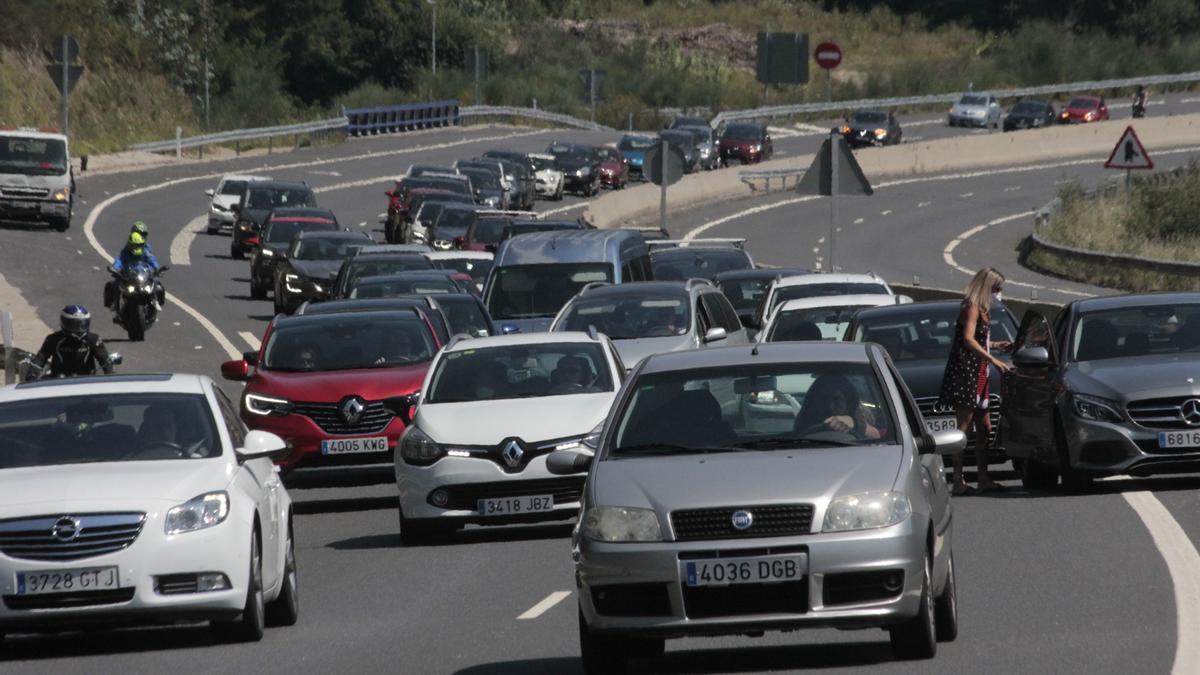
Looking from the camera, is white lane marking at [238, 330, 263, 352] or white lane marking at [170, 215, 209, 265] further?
white lane marking at [170, 215, 209, 265]

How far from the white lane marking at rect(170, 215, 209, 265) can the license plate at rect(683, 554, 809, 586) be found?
43989mm

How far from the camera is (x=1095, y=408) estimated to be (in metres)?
17.6

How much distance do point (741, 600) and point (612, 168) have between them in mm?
69954

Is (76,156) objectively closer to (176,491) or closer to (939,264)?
(939,264)

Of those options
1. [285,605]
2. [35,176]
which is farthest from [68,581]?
[35,176]

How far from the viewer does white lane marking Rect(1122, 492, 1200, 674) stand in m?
10.3

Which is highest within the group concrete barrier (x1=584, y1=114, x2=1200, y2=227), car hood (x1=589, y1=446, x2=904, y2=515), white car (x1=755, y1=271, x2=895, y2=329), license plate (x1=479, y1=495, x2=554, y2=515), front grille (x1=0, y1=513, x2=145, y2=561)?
car hood (x1=589, y1=446, x2=904, y2=515)

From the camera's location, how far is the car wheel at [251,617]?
12.0 meters

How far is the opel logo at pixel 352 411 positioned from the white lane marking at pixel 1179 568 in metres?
5.95

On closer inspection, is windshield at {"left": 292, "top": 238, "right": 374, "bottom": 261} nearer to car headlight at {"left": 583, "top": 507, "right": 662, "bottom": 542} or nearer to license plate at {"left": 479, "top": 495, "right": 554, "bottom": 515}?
license plate at {"left": 479, "top": 495, "right": 554, "bottom": 515}

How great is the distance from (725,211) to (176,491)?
199ft

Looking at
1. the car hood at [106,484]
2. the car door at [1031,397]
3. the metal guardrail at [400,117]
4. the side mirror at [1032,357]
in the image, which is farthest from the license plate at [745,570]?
the metal guardrail at [400,117]

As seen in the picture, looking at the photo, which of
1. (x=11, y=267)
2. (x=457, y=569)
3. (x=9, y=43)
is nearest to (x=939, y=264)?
(x=11, y=267)

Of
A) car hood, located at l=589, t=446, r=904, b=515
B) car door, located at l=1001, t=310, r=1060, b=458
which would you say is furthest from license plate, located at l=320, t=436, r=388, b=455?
car hood, located at l=589, t=446, r=904, b=515
